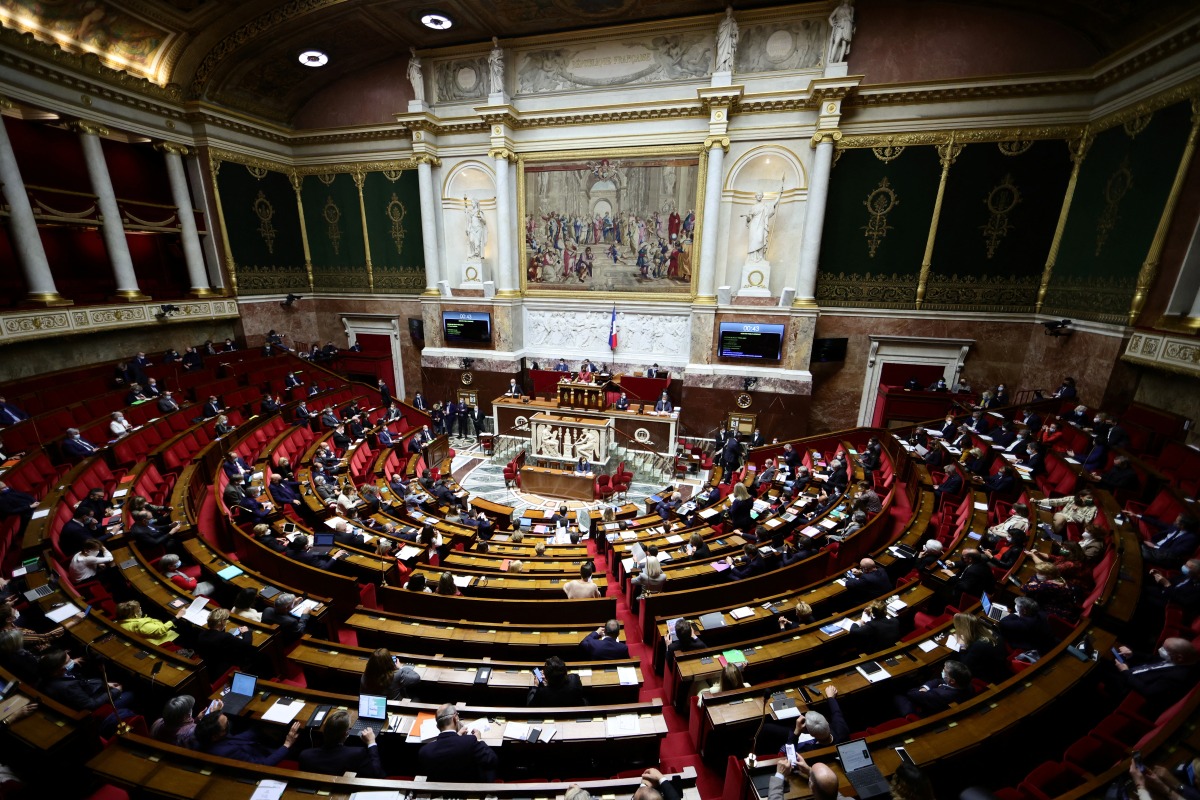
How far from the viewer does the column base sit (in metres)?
12.2

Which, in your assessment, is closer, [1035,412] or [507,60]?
[1035,412]

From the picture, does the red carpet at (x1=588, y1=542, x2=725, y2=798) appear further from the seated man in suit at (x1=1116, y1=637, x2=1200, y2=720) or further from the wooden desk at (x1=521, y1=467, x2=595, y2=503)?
the wooden desk at (x1=521, y1=467, x2=595, y2=503)

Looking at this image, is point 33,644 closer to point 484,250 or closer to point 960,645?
point 960,645

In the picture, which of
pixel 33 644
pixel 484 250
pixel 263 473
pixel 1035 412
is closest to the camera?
pixel 33 644

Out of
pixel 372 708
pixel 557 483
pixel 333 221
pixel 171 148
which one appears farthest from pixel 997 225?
pixel 171 148

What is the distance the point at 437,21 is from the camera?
15.0m

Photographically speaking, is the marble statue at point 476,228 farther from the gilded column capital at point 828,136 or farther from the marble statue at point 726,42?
the gilded column capital at point 828,136

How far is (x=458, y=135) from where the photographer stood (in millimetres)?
17344

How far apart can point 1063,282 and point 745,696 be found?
15.3 metres

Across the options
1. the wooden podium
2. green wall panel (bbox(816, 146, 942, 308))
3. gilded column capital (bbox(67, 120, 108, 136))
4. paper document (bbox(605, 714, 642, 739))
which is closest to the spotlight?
green wall panel (bbox(816, 146, 942, 308))

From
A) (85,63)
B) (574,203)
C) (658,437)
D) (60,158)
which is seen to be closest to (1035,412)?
(658,437)

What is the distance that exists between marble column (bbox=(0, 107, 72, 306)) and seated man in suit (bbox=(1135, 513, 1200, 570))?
22340 millimetres

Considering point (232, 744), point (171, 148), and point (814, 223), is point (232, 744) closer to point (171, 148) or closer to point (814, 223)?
point (814, 223)

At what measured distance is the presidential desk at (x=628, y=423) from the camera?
14.8 meters
